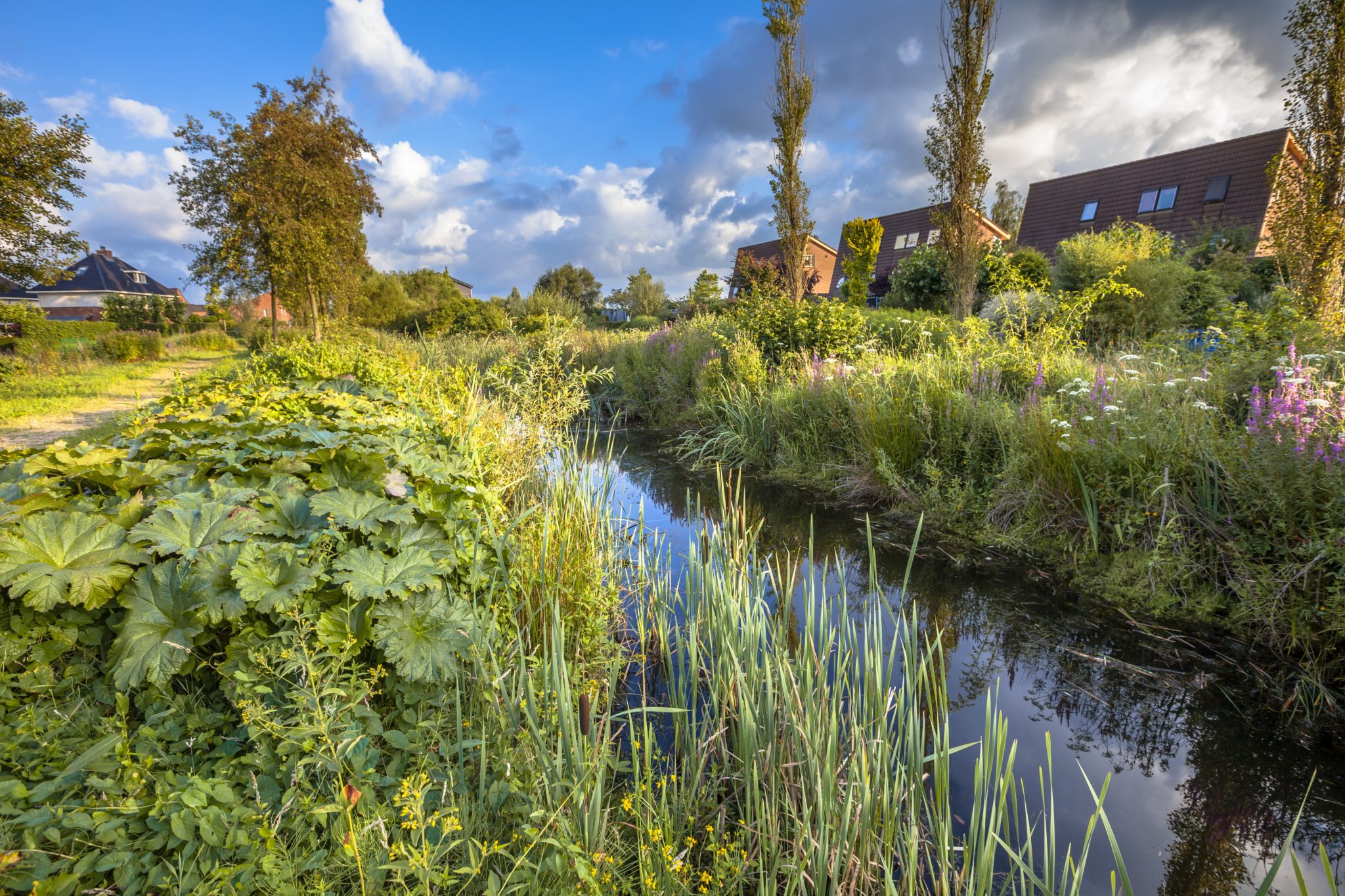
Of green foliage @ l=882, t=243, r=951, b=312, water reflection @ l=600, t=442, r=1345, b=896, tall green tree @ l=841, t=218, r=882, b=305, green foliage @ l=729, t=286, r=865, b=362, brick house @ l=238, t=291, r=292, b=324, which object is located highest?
tall green tree @ l=841, t=218, r=882, b=305

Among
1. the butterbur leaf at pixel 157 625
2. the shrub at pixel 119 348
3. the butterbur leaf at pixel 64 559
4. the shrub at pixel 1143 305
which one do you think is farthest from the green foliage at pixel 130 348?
the shrub at pixel 1143 305

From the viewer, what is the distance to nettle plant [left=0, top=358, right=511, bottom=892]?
4.45ft

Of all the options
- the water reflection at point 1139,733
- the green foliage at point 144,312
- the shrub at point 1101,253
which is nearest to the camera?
the water reflection at point 1139,733

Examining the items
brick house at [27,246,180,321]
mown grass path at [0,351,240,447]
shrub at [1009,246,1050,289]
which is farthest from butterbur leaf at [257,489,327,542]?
brick house at [27,246,180,321]

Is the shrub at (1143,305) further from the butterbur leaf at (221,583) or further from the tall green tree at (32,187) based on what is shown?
the tall green tree at (32,187)

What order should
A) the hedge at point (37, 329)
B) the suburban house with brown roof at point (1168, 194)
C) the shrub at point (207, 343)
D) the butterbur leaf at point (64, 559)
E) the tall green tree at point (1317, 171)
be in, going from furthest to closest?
the shrub at point (207, 343) < the suburban house with brown roof at point (1168, 194) < the hedge at point (37, 329) < the tall green tree at point (1317, 171) < the butterbur leaf at point (64, 559)

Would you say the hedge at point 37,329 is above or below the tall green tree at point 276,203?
below

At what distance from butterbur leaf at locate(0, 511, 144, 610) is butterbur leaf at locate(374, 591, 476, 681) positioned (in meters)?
0.76

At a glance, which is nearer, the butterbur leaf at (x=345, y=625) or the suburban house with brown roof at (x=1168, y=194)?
the butterbur leaf at (x=345, y=625)

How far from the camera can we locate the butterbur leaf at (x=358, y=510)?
196 cm

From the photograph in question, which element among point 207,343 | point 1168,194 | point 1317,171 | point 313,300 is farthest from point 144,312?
point 1168,194

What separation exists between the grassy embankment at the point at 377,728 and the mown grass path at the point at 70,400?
11.9ft

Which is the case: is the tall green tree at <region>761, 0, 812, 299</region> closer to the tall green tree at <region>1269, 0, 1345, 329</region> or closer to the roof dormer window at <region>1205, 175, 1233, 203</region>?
the tall green tree at <region>1269, 0, 1345, 329</region>

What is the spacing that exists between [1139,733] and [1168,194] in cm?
2914
